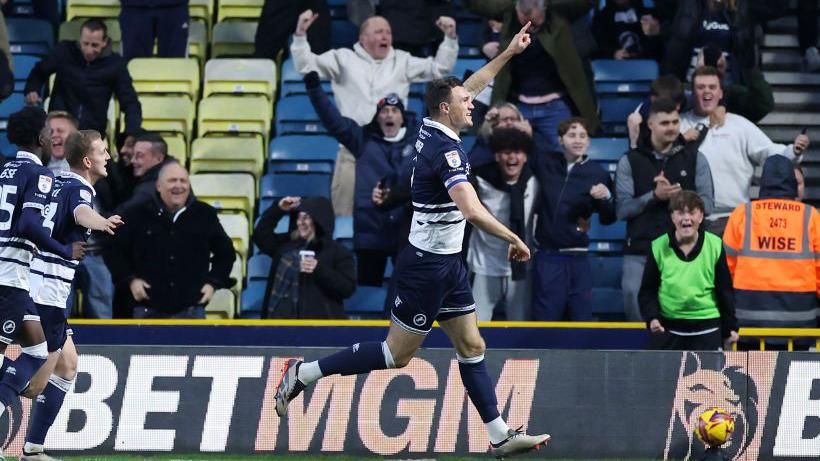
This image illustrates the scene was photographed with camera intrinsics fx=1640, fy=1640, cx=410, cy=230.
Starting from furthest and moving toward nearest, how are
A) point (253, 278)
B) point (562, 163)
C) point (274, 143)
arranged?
1. point (274, 143)
2. point (253, 278)
3. point (562, 163)

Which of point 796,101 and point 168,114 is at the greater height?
point 796,101

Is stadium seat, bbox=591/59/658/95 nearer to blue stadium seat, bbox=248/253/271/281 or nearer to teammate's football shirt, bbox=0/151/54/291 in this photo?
blue stadium seat, bbox=248/253/271/281

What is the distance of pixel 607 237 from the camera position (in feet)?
47.8

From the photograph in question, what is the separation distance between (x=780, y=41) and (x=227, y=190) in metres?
5.89

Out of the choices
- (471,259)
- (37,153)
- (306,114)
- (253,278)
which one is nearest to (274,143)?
(306,114)

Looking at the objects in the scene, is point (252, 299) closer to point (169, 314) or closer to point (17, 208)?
point (169, 314)

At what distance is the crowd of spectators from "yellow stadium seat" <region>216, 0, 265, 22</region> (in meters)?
2.08

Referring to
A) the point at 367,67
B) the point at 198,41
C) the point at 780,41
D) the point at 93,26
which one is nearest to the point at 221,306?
the point at 367,67

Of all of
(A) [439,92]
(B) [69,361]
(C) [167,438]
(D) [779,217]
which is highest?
(A) [439,92]

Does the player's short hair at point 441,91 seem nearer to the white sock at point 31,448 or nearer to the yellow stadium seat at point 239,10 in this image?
the white sock at point 31,448

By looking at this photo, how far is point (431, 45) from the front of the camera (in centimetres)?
1593

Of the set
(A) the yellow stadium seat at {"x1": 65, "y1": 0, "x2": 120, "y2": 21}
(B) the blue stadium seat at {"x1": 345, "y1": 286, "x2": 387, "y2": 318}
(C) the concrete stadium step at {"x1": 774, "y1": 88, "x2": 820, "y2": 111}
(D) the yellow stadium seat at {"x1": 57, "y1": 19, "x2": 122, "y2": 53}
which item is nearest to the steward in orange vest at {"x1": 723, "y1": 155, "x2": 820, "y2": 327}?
(B) the blue stadium seat at {"x1": 345, "y1": 286, "x2": 387, "y2": 318}

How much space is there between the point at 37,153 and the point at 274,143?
524cm

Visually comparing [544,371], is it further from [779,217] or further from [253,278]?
[253,278]
